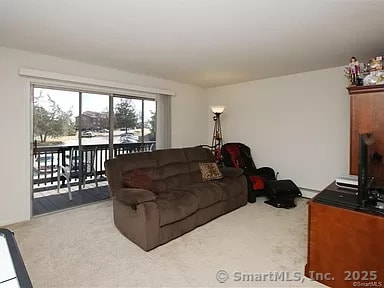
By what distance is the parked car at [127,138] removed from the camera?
4.28 m

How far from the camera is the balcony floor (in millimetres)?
3555

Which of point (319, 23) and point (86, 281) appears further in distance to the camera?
point (319, 23)

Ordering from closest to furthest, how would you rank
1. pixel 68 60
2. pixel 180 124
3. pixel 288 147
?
pixel 68 60 < pixel 288 147 < pixel 180 124

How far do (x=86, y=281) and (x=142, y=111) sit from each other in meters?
3.15

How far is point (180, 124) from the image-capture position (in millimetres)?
4977

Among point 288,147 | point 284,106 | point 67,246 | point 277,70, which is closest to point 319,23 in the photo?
point 277,70

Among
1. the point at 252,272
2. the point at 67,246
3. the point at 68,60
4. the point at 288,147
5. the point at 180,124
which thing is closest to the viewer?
the point at 252,272

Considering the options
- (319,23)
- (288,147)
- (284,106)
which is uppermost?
(319,23)

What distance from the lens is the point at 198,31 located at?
233cm

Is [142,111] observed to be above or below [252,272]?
above

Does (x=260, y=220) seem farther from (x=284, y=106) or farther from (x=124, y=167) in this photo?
(x=284, y=106)

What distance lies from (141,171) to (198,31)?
6.01 feet

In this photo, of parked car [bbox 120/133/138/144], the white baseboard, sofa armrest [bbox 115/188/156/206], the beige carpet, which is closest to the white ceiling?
parked car [bbox 120/133/138/144]

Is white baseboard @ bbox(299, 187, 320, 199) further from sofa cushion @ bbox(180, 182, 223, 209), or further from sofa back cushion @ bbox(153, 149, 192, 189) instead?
sofa back cushion @ bbox(153, 149, 192, 189)
